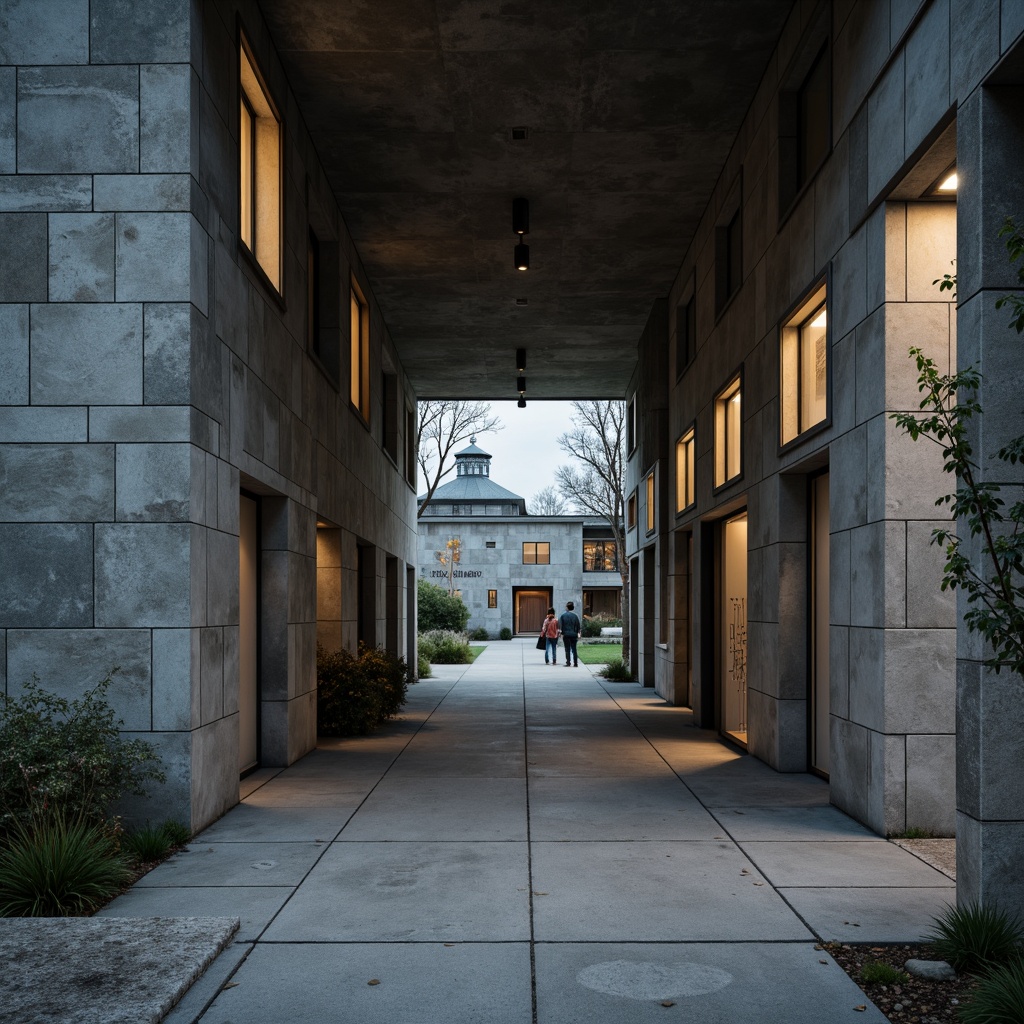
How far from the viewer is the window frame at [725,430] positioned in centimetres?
1281

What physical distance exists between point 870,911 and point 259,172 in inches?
340

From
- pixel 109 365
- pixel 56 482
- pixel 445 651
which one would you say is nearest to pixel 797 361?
pixel 109 365

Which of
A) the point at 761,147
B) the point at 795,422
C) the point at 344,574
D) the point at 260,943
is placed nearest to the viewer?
the point at 260,943

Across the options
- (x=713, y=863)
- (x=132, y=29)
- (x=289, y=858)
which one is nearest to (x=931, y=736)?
(x=713, y=863)

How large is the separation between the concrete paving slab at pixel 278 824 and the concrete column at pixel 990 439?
4517 mm

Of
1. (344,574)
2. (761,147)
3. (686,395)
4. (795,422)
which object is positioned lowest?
(344,574)

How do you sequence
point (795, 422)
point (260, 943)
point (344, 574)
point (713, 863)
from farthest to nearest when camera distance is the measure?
1. point (344, 574)
2. point (795, 422)
3. point (713, 863)
4. point (260, 943)

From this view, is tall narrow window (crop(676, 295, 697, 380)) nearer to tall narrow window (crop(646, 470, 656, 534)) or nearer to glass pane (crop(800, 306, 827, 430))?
tall narrow window (crop(646, 470, 656, 534))

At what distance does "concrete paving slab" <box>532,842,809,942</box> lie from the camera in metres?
5.58

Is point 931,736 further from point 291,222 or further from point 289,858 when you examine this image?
point 291,222

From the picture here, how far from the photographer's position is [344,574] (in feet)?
48.8

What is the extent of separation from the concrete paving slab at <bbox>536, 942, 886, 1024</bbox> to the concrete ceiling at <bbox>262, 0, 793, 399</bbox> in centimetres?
822

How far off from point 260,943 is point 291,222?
8.23 meters

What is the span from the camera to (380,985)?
4.82 m
